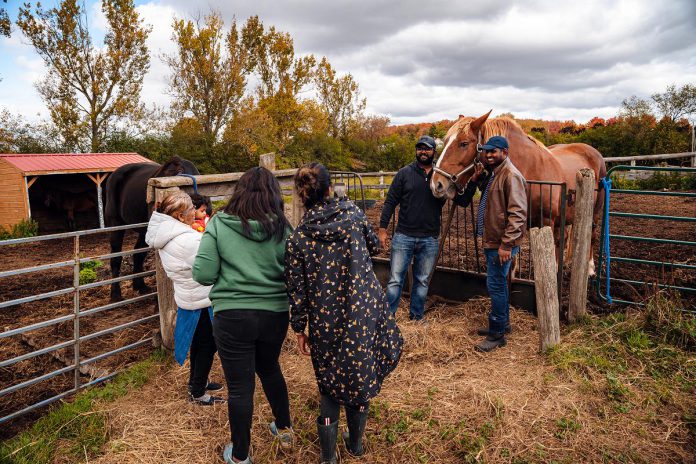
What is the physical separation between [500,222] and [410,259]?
99cm

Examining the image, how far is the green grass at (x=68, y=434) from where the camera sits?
2.58 meters

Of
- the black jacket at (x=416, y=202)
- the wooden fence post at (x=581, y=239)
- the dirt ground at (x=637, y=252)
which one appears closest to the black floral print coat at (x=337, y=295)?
the black jacket at (x=416, y=202)

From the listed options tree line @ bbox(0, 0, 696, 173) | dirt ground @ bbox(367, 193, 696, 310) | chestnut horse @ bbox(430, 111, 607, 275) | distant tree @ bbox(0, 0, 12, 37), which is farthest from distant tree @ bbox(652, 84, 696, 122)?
distant tree @ bbox(0, 0, 12, 37)

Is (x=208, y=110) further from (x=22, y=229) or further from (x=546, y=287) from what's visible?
(x=546, y=287)

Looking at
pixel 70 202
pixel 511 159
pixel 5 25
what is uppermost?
pixel 5 25

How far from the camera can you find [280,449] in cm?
259

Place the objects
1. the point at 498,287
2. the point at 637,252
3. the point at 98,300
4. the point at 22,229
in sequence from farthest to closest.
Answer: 1. the point at 22,229
2. the point at 637,252
3. the point at 98,300
4. the point at 498,287

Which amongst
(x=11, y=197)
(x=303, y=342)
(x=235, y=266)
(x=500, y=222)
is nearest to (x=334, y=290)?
(x=303, y=342)

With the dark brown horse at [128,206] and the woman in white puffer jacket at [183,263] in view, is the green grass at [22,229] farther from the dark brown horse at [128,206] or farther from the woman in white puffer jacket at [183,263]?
the woman in white puffer jacket at [183,263]

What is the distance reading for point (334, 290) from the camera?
215 centimetres

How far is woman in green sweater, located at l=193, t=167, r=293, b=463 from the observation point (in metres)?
2.17

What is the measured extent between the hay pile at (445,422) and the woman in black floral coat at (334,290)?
0.68 metres

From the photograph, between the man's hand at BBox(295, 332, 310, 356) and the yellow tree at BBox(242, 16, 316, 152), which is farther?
the yellow tree at BBox(242, 16, 316, 152)

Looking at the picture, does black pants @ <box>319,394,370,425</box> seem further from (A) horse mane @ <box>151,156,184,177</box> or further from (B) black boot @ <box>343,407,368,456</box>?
(A) horse mane @ <box>151,156,184,177</box>
